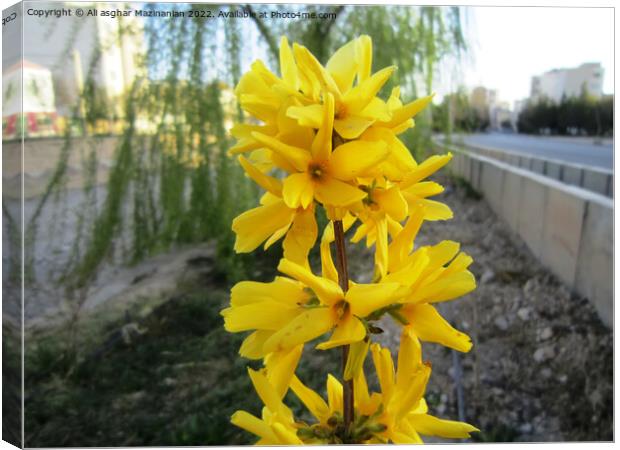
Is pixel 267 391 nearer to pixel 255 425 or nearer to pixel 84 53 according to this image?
pixel 255 425

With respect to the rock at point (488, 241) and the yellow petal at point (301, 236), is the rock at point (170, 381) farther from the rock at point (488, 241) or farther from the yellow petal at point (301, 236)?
the yellow petal at point (301, 236)

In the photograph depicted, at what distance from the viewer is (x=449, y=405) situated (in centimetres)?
108

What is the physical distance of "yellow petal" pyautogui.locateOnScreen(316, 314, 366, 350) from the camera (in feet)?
0.93

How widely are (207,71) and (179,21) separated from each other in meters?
0.17

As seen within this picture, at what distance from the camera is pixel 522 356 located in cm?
114

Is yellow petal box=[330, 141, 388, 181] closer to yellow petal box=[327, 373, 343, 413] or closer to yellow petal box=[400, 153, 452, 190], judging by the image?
yellow petal box=[400, 153, 452, 190]

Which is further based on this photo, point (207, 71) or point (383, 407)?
point (207, 71)

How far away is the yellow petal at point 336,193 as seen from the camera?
0.95 feet

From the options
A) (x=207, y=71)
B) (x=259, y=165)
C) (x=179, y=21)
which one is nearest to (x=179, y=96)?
(x=207, y=71)

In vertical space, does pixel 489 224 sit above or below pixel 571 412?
above

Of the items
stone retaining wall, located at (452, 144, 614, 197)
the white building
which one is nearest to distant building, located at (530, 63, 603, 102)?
stone retaining wall, located at (452, 144, 614, 197)

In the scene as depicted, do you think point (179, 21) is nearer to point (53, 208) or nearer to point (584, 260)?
point (53, 208)

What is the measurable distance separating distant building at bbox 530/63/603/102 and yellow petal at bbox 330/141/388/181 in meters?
0.82

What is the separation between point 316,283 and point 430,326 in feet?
0.23
